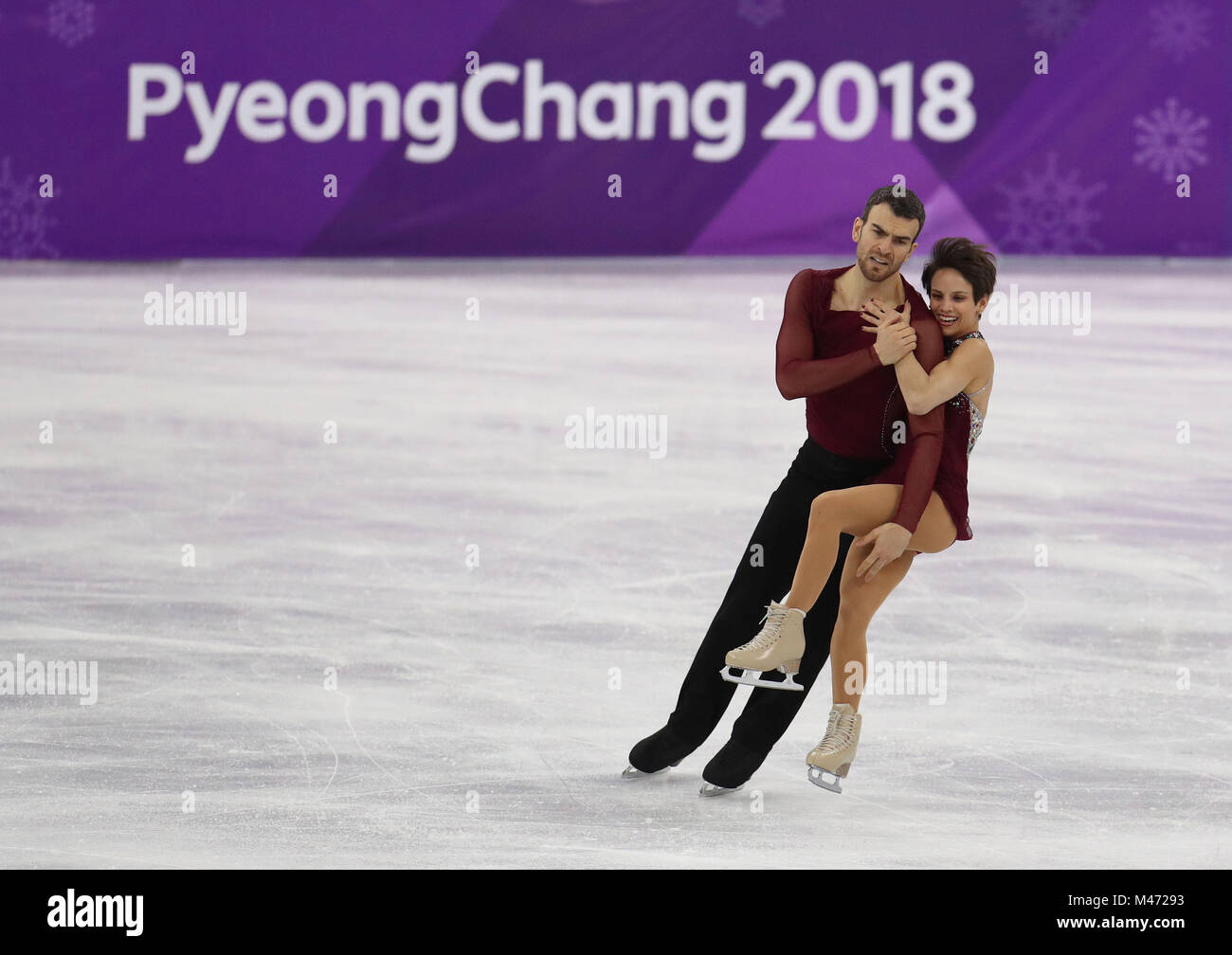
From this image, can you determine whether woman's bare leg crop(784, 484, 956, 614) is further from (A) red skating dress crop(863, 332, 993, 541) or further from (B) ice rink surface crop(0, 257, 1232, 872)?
(B) ice rink surface crop(0, 257, 1232, 872)

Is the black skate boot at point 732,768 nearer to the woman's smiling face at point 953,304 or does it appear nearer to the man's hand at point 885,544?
the man's hand at point 885,544

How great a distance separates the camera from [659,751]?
4336 mm

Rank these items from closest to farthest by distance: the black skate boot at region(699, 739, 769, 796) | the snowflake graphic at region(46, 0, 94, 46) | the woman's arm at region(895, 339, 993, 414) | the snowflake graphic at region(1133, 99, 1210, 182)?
1. the woman's arm at region(895, 339, 993, 414)
2. the black skate boot at region(699, 739, 769, 796)
3. the snowflake graphic at region(1133, 99, 1210, 182)
4. the snowflake graphic at region(46, 0, 94, 46)

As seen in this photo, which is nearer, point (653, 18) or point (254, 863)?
point (254, 863)

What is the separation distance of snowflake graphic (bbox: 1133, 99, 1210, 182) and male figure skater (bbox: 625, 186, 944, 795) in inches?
366

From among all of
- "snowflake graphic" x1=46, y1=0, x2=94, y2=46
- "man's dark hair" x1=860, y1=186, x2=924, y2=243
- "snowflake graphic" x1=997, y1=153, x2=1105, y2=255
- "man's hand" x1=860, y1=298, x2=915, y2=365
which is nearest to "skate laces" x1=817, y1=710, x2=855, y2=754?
"man's hand" x1=860, y1=298, x2=915, y2=365

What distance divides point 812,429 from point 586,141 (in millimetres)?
9352

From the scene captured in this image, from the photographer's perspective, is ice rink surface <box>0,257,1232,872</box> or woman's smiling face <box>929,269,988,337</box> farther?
ice rink surface <box>0,257,1232,872</box>

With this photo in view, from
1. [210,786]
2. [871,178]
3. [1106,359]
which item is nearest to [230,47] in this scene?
[871,178]

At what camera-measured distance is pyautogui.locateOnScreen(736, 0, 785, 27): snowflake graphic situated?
41.4ft

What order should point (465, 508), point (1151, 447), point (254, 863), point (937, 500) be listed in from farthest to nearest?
point (1151, 447) → point (465, 508) → point (254, 863) → point (937, 500)

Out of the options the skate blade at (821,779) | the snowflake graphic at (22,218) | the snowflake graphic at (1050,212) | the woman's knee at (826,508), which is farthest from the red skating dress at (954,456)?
the snowflake graphic at (22,218)

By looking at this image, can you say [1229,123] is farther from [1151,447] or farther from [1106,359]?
[1151,447]

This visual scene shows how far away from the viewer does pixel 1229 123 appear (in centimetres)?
1237
